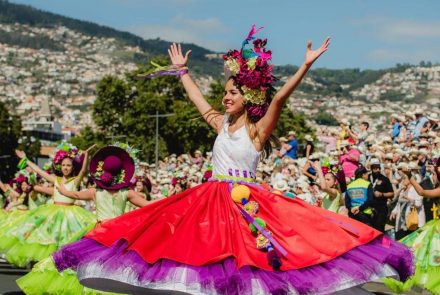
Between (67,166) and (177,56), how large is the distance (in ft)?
18.0

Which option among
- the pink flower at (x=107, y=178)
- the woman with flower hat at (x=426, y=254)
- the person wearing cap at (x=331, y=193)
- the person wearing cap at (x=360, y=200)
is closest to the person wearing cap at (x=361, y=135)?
the person wearing cap at (x=360, y=200)

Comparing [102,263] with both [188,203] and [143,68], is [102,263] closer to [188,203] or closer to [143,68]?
[188,203]

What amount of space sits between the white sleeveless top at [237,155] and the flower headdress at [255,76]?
0.65ft

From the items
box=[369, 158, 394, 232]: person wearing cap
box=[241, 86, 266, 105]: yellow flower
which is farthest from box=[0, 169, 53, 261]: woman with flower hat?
box=[241, 86, 266, 105]: yellow flower

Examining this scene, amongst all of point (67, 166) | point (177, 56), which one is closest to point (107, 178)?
point (67, 166)

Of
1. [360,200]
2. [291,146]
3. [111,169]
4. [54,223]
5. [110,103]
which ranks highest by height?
[111,169]

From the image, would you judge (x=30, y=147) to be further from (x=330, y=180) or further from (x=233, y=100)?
(x=233, y=100)

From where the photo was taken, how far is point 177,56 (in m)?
8.73

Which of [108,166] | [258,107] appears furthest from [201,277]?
[108,166]

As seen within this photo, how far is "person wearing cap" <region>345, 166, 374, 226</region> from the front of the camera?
47.0 feet

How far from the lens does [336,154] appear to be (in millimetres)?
17953

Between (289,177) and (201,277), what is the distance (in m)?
13.0

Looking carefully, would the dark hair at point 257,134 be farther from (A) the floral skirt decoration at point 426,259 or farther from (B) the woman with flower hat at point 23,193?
(B) the woman with flower hat at point 23,193

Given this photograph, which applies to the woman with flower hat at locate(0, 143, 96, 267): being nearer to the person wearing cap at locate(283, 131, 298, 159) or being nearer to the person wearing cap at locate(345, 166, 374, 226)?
the person wearing cap at locate(345, 166, 374, 226)
